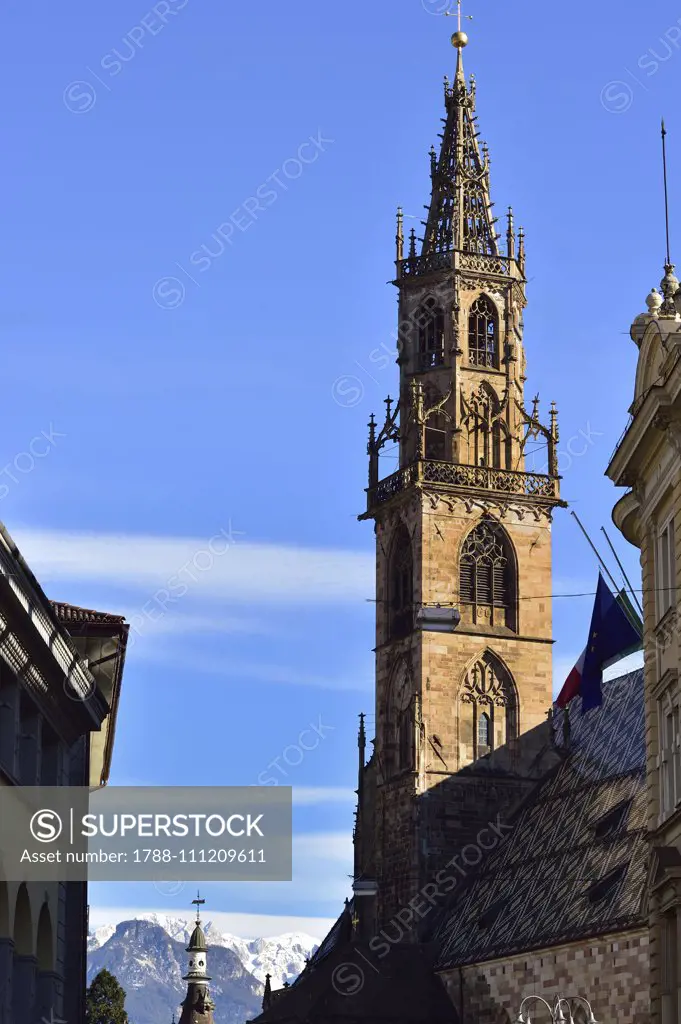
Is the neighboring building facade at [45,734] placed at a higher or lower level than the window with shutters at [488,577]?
lower

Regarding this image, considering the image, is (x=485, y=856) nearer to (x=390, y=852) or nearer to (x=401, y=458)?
(x=390, y=852)

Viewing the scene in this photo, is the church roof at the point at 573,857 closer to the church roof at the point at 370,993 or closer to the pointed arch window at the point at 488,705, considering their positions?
the church roof at the point at 370,993

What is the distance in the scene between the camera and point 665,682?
37.2 m

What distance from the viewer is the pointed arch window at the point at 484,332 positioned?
86.3 meters

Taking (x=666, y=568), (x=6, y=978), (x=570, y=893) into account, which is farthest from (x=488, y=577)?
(x=6, y=978)

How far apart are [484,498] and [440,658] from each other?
6476 millimetres

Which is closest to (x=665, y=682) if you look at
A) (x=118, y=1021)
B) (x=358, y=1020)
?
(x=358, y=1020)

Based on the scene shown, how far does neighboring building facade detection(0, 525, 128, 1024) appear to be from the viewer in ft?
115

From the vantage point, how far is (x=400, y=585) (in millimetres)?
84500

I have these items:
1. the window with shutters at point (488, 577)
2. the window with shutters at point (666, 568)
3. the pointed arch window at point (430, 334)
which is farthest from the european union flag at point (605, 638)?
the window with shutters at point (666, 568)

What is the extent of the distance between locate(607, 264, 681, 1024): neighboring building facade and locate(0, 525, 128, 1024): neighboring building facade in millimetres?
10163

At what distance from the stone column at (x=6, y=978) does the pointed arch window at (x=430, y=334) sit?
52.6 metres

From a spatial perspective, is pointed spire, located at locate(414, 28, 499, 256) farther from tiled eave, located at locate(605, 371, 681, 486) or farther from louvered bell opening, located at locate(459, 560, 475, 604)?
tiled eave, located at locate(605, 371, 681, 486)

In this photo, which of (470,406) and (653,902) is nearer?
(653,902)
